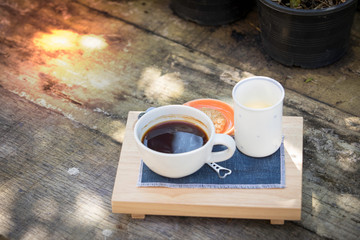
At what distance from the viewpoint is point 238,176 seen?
116 cm

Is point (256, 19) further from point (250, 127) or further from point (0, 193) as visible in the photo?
point (0, 193)

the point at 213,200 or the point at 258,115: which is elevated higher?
the point at 258,115

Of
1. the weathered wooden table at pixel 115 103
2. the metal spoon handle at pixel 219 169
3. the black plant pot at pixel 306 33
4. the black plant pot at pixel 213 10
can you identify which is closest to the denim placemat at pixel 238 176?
the metal spoon handle at pixel 219 169

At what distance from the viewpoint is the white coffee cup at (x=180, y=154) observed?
109 cm

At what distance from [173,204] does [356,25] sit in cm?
115

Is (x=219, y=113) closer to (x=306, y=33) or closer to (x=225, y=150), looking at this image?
(x=225, y=150)

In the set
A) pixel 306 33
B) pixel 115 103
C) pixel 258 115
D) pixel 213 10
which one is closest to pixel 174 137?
pixel 258 115

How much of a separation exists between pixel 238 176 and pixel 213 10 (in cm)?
92

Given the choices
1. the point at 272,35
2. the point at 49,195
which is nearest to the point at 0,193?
the point at 49,195

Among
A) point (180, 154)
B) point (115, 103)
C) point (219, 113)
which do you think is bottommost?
point (115, 103)

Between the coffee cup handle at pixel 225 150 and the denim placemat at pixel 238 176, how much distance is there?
41 millimetres

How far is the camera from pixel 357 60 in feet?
5.61

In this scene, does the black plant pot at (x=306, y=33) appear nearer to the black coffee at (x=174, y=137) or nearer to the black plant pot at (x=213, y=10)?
the black plant pot at (x=213, y=10)

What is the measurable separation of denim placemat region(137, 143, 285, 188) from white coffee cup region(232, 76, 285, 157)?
2 cm
